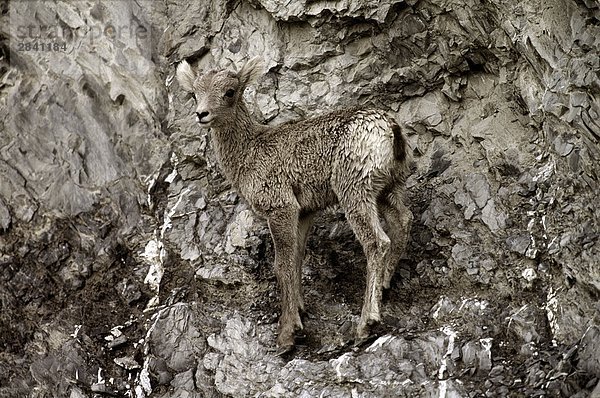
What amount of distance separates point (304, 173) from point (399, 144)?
4.14 ft

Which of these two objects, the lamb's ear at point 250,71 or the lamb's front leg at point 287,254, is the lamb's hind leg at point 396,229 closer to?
the lamb's front leg at point 287,254

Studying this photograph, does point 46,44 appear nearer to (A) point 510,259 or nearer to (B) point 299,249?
(B) point 299,249

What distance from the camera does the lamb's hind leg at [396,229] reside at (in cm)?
1203

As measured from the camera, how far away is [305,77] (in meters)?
14.1

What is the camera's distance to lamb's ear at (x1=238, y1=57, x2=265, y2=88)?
12578 mm

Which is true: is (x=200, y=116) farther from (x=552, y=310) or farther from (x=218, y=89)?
(x=552, y=310)

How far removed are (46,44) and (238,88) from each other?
184 inches

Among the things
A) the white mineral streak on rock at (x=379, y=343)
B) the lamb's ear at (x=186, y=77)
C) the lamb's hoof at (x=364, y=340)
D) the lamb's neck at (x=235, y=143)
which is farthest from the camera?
the lamb's ear at (x=186, y=77)

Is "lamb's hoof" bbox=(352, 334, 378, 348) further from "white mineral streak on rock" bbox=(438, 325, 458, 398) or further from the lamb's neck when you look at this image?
the lamb's neck

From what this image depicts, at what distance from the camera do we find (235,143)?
1261 centimetres

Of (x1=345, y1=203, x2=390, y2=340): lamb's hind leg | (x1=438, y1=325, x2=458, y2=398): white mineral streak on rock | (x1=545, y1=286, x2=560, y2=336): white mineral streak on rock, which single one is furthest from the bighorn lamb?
(x1=545, y1=286, x2=560, y2=336): white mineral streak on rock

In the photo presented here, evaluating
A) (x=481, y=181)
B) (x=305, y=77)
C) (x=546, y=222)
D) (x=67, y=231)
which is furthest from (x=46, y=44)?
(x=546, y=222)

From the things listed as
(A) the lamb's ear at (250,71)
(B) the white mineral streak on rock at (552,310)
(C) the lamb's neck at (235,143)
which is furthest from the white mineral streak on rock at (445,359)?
(A) the lamb's ear at (250,71)

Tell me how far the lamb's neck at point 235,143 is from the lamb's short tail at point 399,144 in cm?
199
